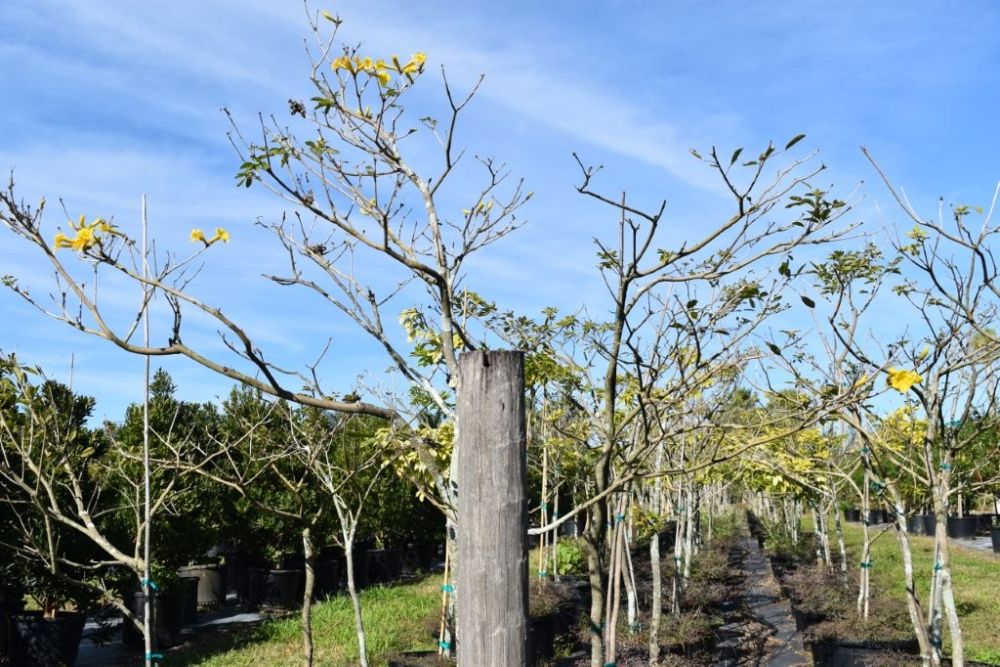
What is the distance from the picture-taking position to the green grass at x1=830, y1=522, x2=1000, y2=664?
9.14 m

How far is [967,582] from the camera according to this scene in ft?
43.3

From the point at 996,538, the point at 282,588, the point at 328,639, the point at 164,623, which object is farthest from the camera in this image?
the point at 996,538

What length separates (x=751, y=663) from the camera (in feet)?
28.3

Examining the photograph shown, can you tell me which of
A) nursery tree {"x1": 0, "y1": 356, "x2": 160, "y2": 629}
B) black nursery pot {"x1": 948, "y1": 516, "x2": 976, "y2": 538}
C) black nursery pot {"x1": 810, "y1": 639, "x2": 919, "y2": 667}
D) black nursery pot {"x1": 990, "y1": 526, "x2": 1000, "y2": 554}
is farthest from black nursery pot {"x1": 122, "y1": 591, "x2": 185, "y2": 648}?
black nursery pot {"x1": 948, "y1": 516, "x2": 976, "y2": 538}

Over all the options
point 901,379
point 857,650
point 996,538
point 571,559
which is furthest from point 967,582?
point 901,379

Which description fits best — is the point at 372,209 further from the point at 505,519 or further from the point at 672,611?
the point at 672,611

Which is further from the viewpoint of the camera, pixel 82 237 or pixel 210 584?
pixel 210 584

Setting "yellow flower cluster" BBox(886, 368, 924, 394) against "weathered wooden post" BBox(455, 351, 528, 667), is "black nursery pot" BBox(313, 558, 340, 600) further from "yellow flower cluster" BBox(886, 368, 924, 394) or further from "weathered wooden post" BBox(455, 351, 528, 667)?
"weathered wooden post" BBox(455, 351, 528, 667)

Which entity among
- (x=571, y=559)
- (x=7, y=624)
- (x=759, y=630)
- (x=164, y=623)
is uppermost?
(x=571, y=559)

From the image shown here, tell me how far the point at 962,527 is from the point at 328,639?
18.4 meters

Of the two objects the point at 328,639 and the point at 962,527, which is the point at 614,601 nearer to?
the point at 328,639

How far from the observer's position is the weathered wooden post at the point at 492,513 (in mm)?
2105

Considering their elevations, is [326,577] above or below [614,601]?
below

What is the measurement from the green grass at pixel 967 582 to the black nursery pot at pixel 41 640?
855 cm
